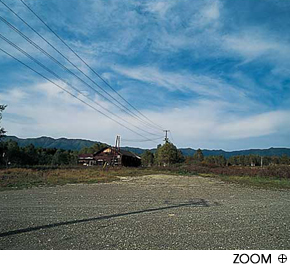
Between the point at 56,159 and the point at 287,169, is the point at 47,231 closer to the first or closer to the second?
the point at 287,169

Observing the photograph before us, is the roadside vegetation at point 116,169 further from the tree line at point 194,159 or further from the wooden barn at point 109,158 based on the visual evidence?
the wooden barn at point 109,158

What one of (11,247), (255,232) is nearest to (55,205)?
(11,247)

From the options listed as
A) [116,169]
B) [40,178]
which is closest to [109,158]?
[116,169]

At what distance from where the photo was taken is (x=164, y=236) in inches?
213

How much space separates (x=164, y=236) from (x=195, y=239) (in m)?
0.65

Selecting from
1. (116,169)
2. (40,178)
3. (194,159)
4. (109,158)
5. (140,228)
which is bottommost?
(40,178)

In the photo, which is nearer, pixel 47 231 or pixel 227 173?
pixel 47 231
